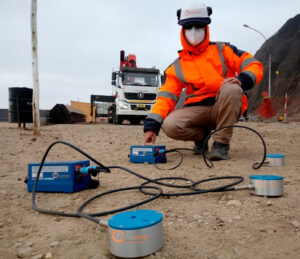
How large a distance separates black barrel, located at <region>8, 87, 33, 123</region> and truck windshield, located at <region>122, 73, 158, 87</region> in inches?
139

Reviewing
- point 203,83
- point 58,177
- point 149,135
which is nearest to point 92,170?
point 58,177

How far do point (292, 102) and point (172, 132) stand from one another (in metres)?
20.2

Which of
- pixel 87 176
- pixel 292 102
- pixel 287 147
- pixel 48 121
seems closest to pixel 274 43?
pixel 292 102

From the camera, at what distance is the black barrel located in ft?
23.5

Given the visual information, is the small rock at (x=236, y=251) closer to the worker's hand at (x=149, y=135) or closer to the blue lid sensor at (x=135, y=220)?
the blue lid sensor at (x=135, y=220)

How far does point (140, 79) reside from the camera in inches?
393

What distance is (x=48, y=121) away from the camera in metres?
12.3

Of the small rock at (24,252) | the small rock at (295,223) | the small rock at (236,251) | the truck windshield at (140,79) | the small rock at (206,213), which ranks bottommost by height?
the small rock at (24,252)

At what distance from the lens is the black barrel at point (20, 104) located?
23.5 feet

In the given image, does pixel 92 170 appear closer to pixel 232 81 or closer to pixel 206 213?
pixel 206 213

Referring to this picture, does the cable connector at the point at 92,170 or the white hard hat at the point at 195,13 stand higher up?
the white hard hat at the point at 195,13

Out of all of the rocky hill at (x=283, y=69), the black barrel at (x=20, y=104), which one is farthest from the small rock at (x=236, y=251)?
the rocky hill at (x=283, y=69)

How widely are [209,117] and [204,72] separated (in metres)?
0.48

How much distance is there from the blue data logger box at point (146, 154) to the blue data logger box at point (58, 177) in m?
0.99
